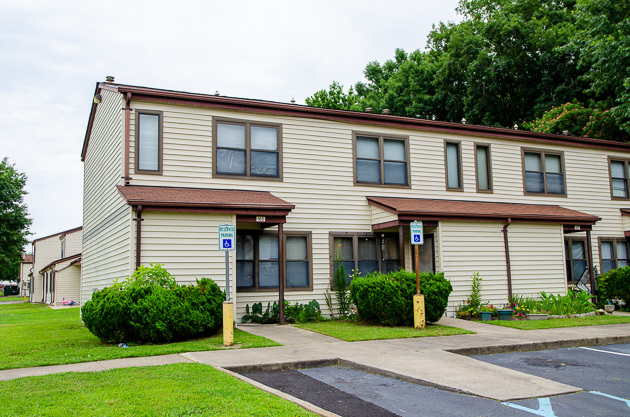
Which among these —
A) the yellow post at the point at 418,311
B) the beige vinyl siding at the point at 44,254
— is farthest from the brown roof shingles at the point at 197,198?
the beige vinyl siding at the point at 44,254

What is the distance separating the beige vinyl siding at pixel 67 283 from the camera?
113 feet

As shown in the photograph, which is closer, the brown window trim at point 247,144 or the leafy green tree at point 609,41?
the brown window trim at point 247,144

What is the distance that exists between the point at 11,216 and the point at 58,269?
1315 cm

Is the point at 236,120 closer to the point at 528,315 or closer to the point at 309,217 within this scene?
the point at 309,217

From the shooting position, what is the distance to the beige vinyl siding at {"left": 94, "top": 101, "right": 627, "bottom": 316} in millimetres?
14375

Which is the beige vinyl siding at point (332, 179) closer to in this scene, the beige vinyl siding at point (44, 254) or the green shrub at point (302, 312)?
the green shrub at point (302, 312)

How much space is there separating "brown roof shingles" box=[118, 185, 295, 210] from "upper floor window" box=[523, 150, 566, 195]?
31.4 feet

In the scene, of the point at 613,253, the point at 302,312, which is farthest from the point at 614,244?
the point at 302,312

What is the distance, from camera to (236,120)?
15047mm

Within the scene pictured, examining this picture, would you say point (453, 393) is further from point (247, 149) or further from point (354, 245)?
point (247, 149)

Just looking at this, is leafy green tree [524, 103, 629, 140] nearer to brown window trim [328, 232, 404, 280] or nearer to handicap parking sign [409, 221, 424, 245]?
brown window trim [328, 232, 404, 280]

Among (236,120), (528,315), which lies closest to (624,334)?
(528,315)

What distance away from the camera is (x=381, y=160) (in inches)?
661

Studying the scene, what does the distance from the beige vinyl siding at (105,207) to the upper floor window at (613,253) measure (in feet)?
53.4
